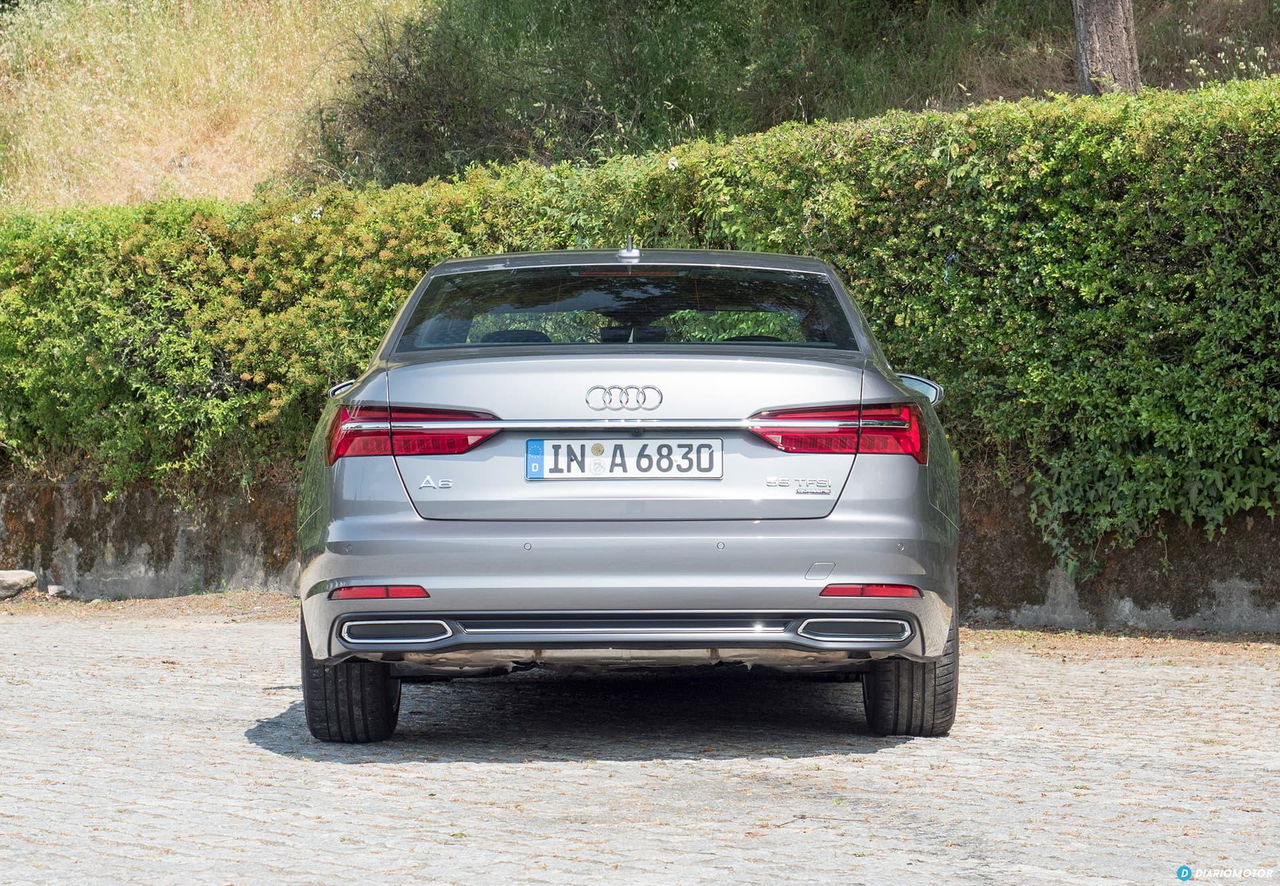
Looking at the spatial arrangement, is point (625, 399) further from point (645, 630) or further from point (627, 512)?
point (645, 630)

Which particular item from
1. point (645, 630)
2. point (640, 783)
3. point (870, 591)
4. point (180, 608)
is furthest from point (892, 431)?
point (180, 608)

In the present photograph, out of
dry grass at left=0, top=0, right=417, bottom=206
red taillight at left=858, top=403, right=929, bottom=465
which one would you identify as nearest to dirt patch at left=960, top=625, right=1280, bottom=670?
red taillight at left=858, top=403, right=929, bottom=465

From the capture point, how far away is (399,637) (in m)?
5.20

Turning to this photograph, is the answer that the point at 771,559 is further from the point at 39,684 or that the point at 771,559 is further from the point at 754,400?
the point at 39,684

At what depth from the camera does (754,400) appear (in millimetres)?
5102

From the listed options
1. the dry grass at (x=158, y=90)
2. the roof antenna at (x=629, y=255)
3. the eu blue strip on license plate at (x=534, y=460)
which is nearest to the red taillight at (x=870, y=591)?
the eu blue strip on license plate at (x=534, y=460)

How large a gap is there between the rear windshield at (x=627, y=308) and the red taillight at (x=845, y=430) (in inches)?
18.2

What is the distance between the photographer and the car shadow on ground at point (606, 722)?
5.79m

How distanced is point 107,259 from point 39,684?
5019 mm

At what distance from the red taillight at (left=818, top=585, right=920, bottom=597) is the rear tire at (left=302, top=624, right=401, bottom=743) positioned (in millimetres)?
1660

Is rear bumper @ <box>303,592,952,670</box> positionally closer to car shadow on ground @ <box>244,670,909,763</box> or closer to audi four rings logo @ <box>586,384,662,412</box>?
car shadow on ground @ <box>244,670,909,763</box>

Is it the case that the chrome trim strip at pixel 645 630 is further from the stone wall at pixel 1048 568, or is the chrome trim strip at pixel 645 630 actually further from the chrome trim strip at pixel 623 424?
the stone wall at pixel 1048 568

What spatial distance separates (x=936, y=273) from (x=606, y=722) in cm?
415

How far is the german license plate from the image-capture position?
509cm
